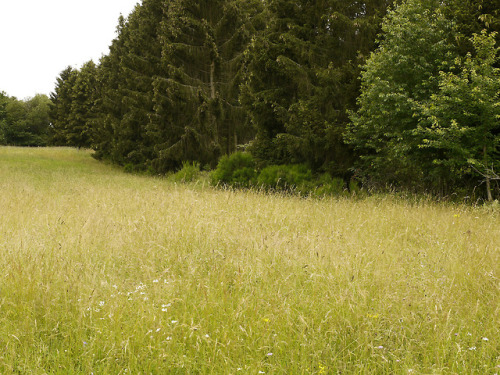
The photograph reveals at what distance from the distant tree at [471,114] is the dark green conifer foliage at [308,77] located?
3393mm

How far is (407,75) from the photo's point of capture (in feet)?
36.1

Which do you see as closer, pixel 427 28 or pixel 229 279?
pixel 229 279

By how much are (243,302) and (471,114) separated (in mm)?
8541

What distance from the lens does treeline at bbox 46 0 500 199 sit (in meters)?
9.61

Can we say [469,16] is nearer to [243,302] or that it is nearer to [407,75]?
[407,75]

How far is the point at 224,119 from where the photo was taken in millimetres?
20172

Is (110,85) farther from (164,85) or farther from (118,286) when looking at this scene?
(118,286)

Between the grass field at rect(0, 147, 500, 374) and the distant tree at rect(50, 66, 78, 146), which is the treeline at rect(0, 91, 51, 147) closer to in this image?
the distant tree at rect(50, 66, 78, 146)

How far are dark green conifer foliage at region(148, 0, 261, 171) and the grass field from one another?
14.5 meters

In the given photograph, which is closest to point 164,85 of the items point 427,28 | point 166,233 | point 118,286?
point 427,28

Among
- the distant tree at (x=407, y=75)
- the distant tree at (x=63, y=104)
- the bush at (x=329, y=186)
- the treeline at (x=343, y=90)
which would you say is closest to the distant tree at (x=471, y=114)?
the treeline at (x=343, y=90)

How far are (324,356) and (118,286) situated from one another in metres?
2.24

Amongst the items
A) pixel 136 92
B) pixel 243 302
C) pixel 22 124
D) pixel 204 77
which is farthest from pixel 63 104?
pixel 243 302

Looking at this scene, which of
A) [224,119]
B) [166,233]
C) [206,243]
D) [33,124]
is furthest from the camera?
[33,124]
